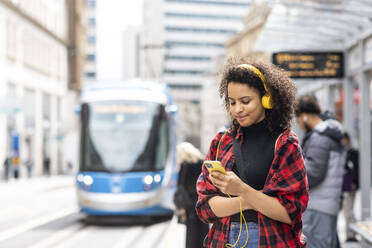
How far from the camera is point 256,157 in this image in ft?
8.67

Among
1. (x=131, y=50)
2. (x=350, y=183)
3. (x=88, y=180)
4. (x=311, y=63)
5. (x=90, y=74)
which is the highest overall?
(x=90, y=74)

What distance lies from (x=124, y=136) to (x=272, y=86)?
1046 centimetres

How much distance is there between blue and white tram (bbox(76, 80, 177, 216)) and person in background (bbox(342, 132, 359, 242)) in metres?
4.82

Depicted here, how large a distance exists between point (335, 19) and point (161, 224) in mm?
6667

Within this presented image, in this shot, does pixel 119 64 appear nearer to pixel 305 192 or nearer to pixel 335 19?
pixel 335 19

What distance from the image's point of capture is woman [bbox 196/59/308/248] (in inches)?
100

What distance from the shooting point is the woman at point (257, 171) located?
2549 mm

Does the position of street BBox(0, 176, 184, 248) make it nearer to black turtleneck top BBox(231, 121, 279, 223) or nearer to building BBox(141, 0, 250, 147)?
black turtleneck top BBox(231, 121, 279, 223)

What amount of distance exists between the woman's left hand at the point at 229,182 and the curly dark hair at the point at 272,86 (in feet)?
1.18

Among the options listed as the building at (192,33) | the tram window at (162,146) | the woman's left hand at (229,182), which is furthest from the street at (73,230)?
the building at (192,33)

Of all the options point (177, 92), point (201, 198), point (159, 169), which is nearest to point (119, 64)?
point (159, 169)

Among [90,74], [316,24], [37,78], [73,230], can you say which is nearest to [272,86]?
[316,24]

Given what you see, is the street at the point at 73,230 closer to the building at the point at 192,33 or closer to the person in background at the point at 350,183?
the person in background at the point at 350,183

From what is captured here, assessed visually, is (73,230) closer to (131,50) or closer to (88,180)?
(88,180)
